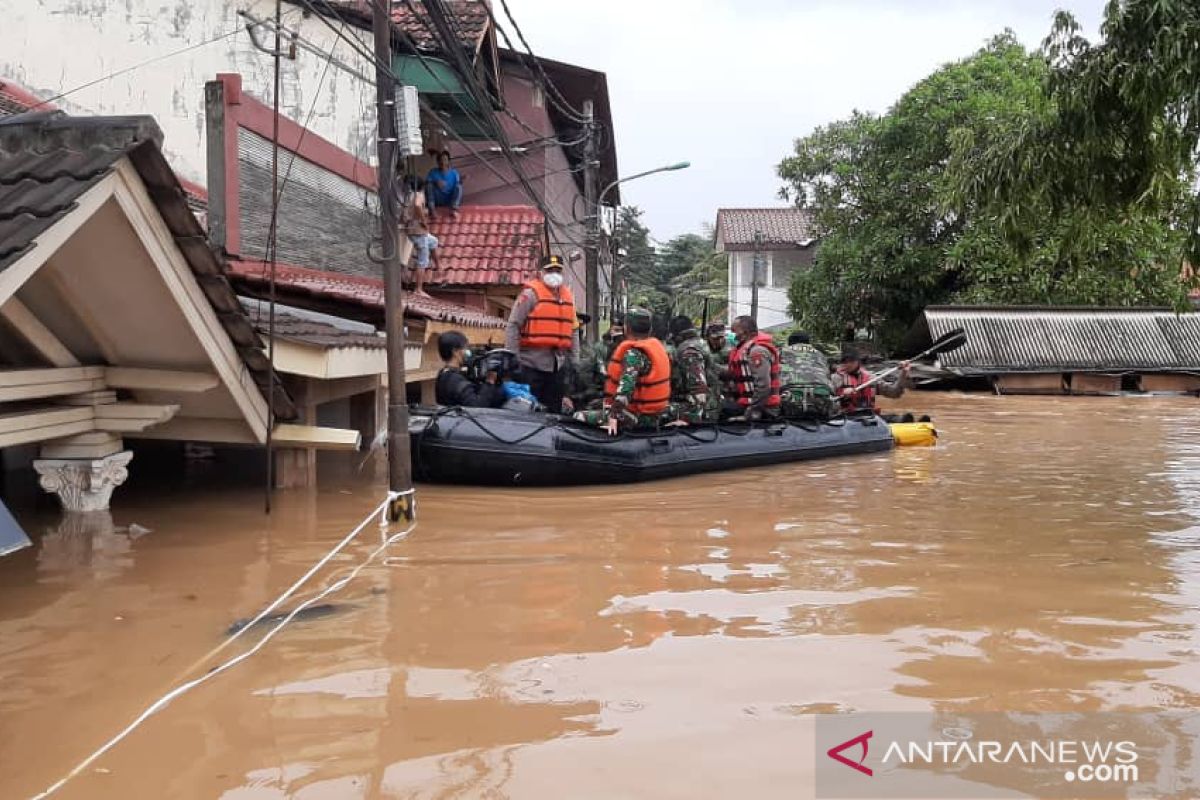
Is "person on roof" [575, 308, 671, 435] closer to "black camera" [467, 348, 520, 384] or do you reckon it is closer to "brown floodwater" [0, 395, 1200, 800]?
"black camera" [467, 348, 520, 384]

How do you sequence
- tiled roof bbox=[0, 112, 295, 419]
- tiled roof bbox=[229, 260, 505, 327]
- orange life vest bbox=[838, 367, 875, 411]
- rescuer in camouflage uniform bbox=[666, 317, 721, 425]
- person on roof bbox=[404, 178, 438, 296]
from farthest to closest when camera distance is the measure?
1. person on roof bbox=[404, 178, 438, 296]
2. orange life vest bbox=[838, 367, 875, 411]
3. rescuer in camouflage uniform bbox=[666, 317, 721, 425]
4. tiled roof bbox=[229, 260, 505, 327]
5. tiled roof bbox=[0, 112, 295, 419]

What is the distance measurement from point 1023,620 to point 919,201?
2191cm

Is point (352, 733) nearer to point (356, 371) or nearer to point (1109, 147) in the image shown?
point (356, 371)

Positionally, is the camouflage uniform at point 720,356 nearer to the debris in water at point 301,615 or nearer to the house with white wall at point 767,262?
the debris in water at point 301,615

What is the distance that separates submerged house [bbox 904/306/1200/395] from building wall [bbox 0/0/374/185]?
52.2 feet

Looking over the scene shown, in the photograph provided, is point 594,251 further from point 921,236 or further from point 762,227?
point 762,227

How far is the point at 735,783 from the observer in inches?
127

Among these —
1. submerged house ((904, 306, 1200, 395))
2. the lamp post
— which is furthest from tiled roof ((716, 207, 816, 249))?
the lamp post

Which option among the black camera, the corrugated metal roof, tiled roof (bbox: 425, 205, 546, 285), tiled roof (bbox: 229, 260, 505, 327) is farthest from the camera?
the corrugated metal roof

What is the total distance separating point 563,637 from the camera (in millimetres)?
4660

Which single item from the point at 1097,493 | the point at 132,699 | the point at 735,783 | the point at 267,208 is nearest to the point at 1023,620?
the point at 735,783

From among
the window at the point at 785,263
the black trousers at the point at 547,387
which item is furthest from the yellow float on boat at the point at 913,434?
the window at the point at 785,263

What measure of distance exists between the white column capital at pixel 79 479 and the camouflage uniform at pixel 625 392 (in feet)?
13.2

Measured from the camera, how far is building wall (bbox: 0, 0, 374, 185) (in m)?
9.95
